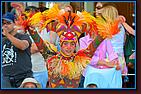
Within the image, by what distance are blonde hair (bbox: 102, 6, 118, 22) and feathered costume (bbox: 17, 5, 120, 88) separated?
0.17 metres

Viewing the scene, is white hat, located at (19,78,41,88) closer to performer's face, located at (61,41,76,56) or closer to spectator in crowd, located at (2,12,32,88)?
spectator in crowd, located at (2,12,32,88)

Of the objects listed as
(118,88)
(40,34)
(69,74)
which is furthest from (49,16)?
(118,88)

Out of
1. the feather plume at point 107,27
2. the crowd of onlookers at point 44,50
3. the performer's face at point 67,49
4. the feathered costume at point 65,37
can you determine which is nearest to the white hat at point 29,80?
the crowd of onlookers at point 44,50

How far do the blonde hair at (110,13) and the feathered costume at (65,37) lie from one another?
168 millimetres

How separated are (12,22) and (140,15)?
2145 mm

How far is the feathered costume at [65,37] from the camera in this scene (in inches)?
410

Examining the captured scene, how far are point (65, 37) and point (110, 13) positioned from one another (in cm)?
85

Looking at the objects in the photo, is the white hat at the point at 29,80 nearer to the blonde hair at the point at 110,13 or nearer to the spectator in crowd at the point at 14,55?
the spectator in crowd at the point at 14,55

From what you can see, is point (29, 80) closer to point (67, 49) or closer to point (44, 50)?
point (44, 50)

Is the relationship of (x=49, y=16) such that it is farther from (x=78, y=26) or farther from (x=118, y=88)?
(x=118, y=88)

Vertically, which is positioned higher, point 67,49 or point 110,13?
point 110,13

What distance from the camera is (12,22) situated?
34.1ft

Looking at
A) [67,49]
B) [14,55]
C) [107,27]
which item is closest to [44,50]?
[67,49]

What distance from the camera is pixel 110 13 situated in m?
10.4
